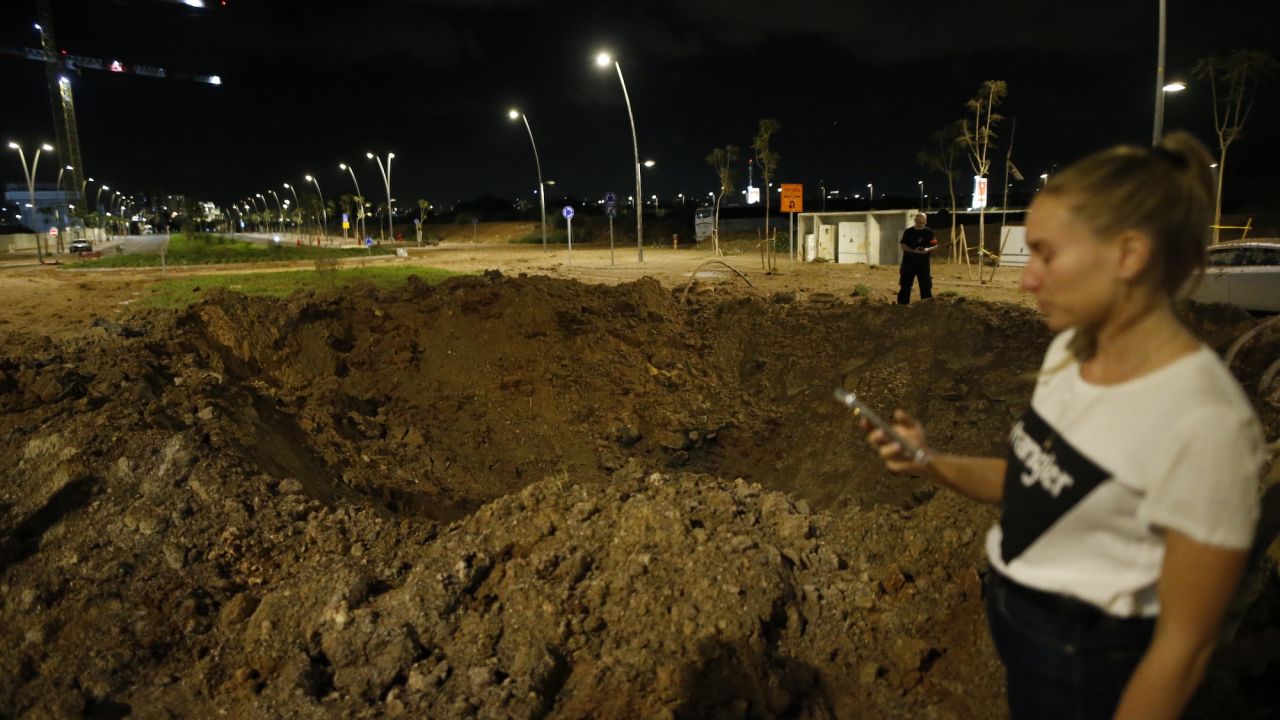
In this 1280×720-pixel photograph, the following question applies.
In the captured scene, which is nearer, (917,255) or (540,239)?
(917,255)

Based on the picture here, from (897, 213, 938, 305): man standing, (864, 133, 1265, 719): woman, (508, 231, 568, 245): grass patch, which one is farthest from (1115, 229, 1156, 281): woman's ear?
(508, 231, 568, 245): grass patch

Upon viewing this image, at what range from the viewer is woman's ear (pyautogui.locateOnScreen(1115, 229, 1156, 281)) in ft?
4.34

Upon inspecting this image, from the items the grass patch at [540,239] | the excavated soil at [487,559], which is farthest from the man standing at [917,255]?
the grass patch at [540,239]

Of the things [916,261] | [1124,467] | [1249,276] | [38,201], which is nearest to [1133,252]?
[1124,467]

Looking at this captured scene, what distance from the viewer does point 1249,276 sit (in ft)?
41.8

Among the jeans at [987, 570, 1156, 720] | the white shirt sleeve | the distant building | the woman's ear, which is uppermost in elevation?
the distant building

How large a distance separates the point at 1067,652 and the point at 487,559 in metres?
3.22

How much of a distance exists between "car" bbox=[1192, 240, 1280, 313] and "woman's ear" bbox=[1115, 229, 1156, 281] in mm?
13710

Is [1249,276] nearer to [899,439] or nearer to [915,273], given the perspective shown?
[915,273]

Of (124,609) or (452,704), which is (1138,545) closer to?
(452,704)

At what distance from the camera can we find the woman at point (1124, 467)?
1187mm

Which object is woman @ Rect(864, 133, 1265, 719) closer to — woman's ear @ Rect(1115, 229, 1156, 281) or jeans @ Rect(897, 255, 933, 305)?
woman's ear @ Rect(1115, 229, 1156, 281)

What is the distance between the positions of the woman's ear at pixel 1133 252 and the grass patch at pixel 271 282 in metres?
16.1

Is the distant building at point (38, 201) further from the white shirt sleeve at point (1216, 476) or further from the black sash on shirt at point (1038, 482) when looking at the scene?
the white shirt sleeve at point (1216, 476)
